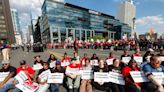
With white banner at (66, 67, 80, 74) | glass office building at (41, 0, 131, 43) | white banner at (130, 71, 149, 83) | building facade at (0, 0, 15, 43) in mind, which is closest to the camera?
white banner at (130, 71, 149, 83)

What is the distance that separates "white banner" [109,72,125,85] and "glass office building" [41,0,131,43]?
47.5 metres

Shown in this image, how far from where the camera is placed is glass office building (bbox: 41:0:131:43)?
70562mm

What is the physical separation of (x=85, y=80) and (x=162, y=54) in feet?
13.6

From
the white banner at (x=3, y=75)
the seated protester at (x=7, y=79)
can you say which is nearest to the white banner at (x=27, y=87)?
the seated protester at (x=7, y=79)

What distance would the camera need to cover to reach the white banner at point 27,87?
4666mm

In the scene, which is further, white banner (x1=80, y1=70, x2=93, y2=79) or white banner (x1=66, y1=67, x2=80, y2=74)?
white banner (x1=66, y1=67, x2=80, y2=74)

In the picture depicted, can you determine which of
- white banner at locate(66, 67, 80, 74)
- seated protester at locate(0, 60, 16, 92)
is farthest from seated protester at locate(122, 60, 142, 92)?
seated protester at locate(0, 60, 16, 92)

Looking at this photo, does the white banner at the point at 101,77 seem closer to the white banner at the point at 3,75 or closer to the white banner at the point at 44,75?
the white banner at the point at 44,75

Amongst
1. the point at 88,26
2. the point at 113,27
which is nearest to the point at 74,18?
the point at 88,26

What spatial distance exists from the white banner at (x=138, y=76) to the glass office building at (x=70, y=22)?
47.9 metres

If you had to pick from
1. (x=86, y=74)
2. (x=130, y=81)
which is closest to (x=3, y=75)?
(x=86, y=74)

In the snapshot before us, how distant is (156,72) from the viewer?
178 inches

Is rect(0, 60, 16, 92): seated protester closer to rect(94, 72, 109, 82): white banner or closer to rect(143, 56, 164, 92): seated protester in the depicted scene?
rect(94, 72, 109, 82): white banner

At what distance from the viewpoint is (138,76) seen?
4.74 m
